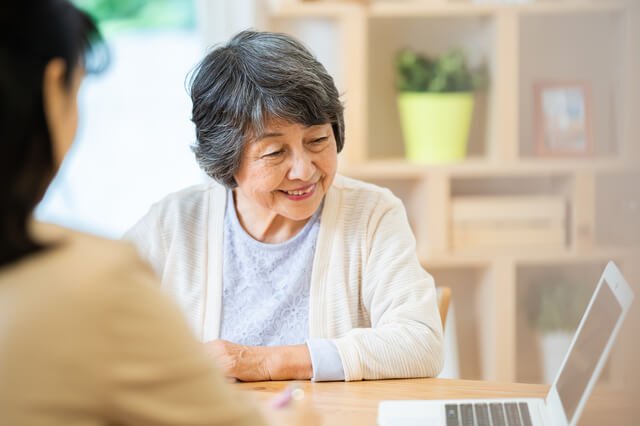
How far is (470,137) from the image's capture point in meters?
2.94

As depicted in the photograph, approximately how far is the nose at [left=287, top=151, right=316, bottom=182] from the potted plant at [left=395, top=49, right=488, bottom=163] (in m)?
1.17

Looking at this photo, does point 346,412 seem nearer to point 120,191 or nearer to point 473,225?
point 473,225

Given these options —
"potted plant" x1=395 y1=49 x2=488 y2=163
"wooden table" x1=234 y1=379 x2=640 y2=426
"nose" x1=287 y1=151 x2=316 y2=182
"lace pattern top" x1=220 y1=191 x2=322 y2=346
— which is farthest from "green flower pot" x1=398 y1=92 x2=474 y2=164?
"wooden table" x1=234 y1=379 x2=640 y2=426

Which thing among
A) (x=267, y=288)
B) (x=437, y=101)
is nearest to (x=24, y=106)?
(x=267, y=288)

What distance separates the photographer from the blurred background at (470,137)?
8.64 feet

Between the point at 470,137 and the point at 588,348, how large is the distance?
195 cm

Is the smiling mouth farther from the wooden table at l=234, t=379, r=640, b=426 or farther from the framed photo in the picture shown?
the framed photo

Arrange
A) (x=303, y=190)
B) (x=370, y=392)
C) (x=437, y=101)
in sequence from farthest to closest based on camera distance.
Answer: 1. (x=437, y=101)
2. (x=303, y=190)
3. (x=370, y=392)

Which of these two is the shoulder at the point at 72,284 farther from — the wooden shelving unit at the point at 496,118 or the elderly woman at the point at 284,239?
the wooden shelving unit at the point at 496,118

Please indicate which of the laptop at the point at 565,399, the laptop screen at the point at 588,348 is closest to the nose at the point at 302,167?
the laptop at the point at 565,399

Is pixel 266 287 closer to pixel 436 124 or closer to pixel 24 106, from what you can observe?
→ pixel 24 106

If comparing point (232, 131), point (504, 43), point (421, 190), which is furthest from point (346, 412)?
point (504, 43)

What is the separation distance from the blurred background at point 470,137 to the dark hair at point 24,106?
6.46 ft

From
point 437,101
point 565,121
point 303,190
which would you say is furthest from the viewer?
point 565,121
